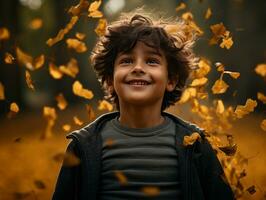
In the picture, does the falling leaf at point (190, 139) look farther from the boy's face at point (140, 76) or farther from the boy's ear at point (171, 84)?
the boy's ear at point (171, 84)

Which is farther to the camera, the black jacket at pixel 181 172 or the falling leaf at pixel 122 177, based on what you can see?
the black jacket at pixel 181 172

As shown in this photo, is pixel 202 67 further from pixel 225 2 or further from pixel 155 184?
pixel 225 2

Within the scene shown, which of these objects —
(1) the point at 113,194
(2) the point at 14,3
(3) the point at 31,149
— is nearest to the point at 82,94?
(1) the point at 113,194

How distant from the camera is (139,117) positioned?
251 cm

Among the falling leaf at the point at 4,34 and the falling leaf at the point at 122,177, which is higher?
the falling leaf at the point at 4,34

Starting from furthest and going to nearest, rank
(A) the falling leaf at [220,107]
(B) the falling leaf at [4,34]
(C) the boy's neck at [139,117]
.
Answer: (A) the falling leaf at [220,107] < (C) the boy's neck at [139,117] < (B) the falling leaf at [4,34]

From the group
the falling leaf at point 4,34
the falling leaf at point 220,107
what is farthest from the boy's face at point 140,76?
the falling leaf at point 4,34

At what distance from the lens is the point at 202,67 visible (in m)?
2.92

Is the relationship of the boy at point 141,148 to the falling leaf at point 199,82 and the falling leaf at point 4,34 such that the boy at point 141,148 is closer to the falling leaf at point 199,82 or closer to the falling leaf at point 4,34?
the falling leaf at point 199,82

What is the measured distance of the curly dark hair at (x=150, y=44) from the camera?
253 centimetres

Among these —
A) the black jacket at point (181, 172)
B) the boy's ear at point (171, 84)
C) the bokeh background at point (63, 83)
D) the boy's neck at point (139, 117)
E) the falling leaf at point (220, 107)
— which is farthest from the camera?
the bokeh background at point (63, 83)

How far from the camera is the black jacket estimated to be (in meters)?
2.37

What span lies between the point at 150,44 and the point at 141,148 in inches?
19.0

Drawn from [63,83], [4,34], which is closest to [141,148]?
[4,34]
